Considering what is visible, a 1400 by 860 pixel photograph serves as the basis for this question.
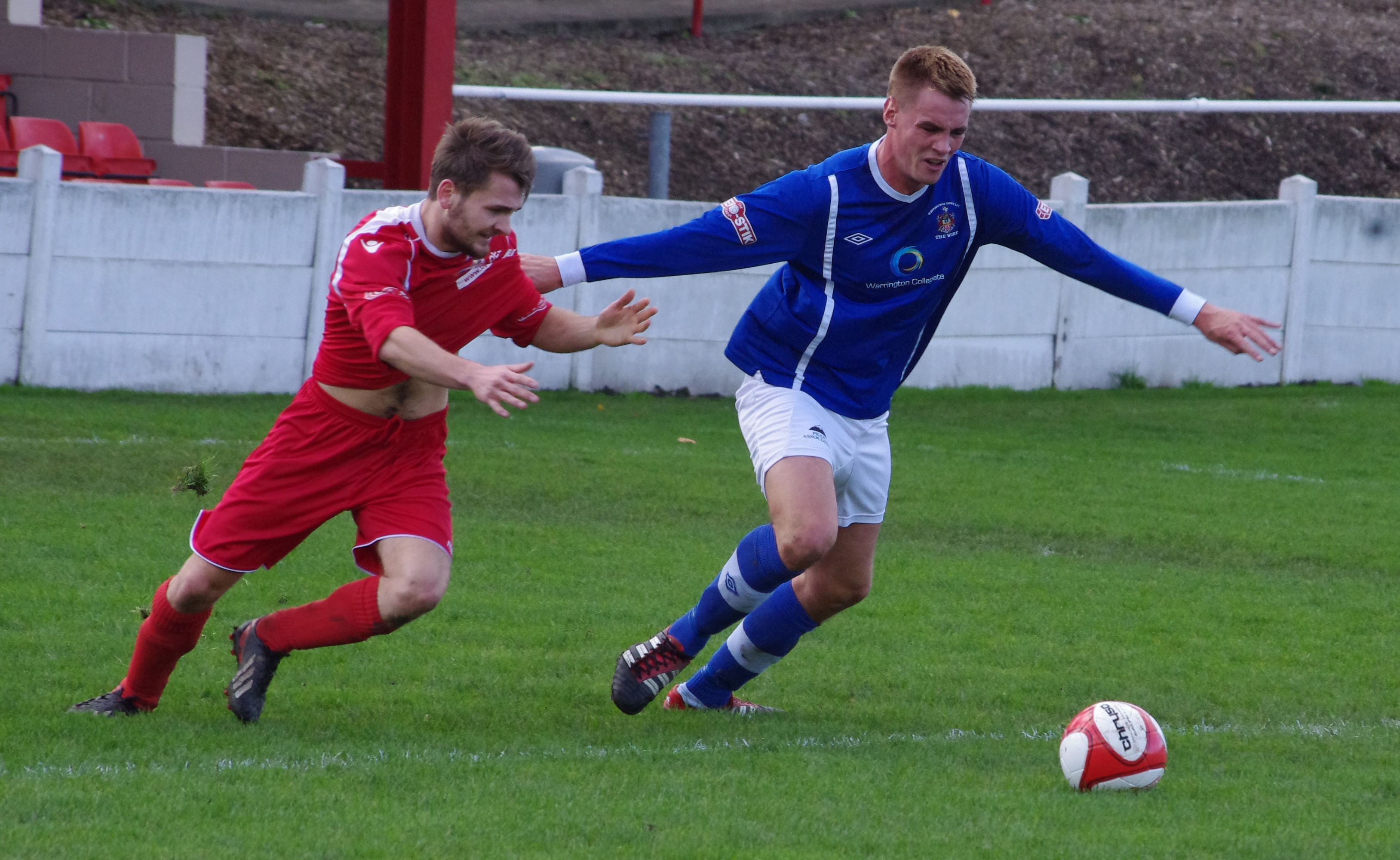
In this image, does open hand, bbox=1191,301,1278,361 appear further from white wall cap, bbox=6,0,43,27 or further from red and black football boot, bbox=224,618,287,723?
white wall cap, bbox=6,0,43,27

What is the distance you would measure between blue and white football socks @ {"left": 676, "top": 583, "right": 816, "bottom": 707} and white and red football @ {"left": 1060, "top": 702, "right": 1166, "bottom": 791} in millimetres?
1068

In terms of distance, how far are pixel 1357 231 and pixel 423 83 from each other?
896 centimetres

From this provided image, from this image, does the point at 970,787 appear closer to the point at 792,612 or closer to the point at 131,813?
the point at 792,612

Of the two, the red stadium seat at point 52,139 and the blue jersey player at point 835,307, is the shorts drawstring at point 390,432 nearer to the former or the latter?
the blue jersey player at point 835,307

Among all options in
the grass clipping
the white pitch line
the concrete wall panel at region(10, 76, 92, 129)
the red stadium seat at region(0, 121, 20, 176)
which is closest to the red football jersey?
the white pitch line

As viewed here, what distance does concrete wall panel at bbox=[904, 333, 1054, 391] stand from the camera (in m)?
14.6

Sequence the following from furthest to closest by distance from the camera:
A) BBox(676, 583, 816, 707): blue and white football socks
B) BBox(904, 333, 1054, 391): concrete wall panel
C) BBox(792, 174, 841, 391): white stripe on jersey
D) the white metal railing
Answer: the white metal railing → BBox(904, 333, 1054, 391): concrete wall panel → BBox(676, 583, 816, 707): blue and white football socks → BBox(792, 174, 841, 391): white stripe on jersey

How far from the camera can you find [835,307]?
516 cm

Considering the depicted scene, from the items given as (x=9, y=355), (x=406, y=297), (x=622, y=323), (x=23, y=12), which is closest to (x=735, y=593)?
(x=622, y=323)

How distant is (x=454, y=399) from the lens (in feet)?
43.0

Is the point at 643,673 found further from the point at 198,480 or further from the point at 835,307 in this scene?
the point at 198,480

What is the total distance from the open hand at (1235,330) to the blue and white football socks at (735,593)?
154cm

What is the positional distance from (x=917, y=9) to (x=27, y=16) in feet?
44.1

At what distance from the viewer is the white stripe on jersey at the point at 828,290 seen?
5090 mm
